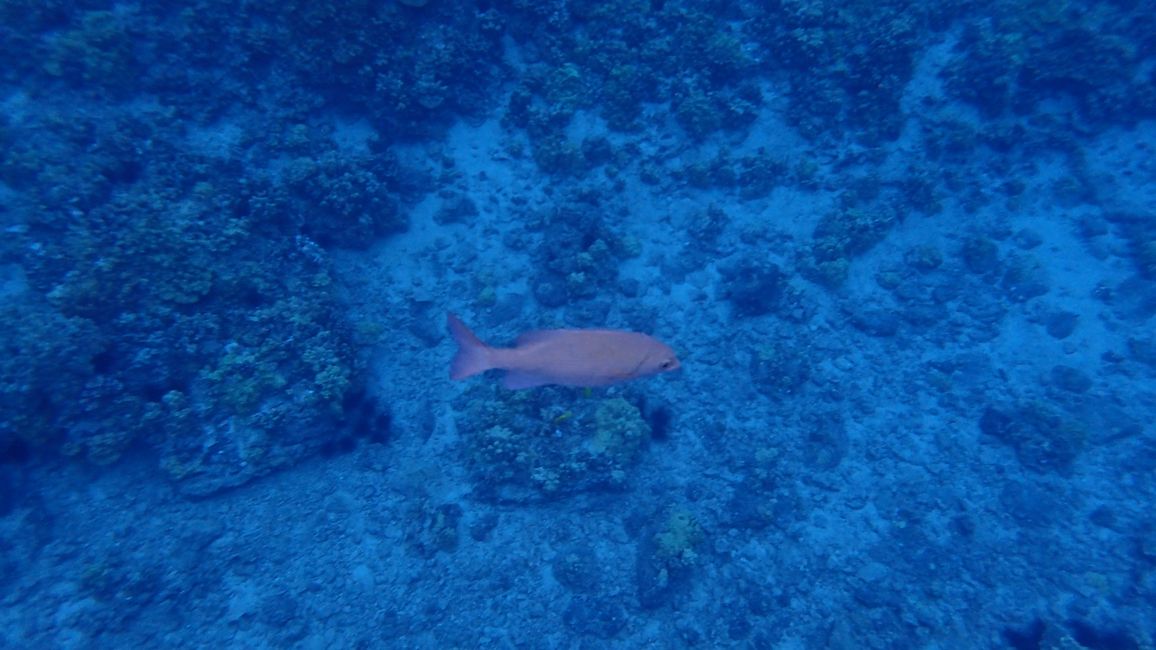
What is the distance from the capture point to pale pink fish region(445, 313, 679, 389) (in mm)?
4023

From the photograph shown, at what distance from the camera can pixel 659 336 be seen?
7.38 meters

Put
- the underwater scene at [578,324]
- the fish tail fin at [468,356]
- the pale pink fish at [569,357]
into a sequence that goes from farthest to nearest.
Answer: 1. the underwater scene at [578,324]
2. the fish tail fin at [468,356]
3. the pale pink fish at [569,357]

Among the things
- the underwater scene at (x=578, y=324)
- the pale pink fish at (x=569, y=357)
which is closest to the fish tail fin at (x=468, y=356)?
the pale pink fish at (x=569, y=357)

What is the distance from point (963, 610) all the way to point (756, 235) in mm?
5727

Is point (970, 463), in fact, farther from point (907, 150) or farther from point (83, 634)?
point (83, 634)

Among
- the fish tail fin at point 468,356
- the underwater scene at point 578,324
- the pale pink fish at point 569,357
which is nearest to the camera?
the pale pink fish at point 569,357

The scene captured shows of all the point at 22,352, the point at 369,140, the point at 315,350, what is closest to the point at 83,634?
the point at 22,352

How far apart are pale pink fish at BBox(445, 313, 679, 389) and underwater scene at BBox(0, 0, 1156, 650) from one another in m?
0.03

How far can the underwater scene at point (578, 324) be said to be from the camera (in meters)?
5.68

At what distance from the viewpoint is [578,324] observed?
706cm

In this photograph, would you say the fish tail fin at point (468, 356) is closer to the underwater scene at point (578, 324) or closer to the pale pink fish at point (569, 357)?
the pale pink fish at point (569, 357)

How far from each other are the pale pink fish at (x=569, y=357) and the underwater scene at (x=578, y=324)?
3cm

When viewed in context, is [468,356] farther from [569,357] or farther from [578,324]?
[578,324]

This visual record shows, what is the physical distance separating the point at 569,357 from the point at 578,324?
306cm
